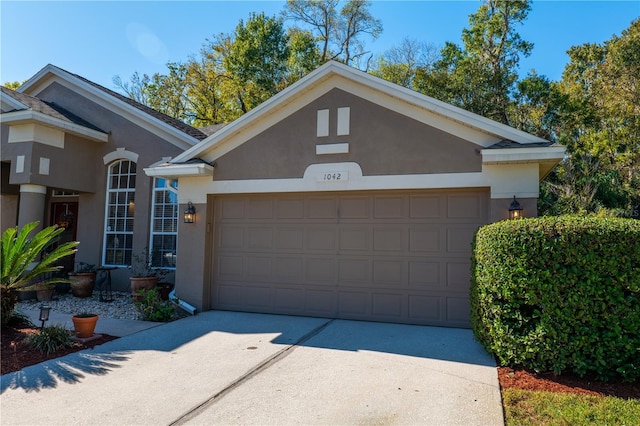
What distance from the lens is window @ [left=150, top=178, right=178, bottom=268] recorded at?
10.8 m

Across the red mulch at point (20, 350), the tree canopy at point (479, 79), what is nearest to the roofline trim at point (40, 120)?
the red mulch at point (20, 350)

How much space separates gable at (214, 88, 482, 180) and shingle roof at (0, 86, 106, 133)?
17.3 ft

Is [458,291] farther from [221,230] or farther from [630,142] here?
[630,142]

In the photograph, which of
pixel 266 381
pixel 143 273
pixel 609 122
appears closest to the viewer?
pixel 266 381

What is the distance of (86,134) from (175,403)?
9.41 meters

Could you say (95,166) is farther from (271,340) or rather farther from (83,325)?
(271,340)

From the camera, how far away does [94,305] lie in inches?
365

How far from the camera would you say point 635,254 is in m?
4.33

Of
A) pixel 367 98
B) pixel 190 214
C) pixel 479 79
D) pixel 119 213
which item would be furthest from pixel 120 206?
pixel 479 79

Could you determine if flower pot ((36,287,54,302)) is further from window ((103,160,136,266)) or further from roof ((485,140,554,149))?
roof ((485,140,554,149))

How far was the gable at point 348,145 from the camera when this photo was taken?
7125mm

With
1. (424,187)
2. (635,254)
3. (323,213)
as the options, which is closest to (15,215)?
(323,213)

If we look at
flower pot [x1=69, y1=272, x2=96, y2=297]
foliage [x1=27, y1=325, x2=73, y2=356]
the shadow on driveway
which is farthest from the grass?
flower pot [x1=69, y1=272, x2=96, y2=297]

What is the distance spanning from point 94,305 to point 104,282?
6.06 feet
